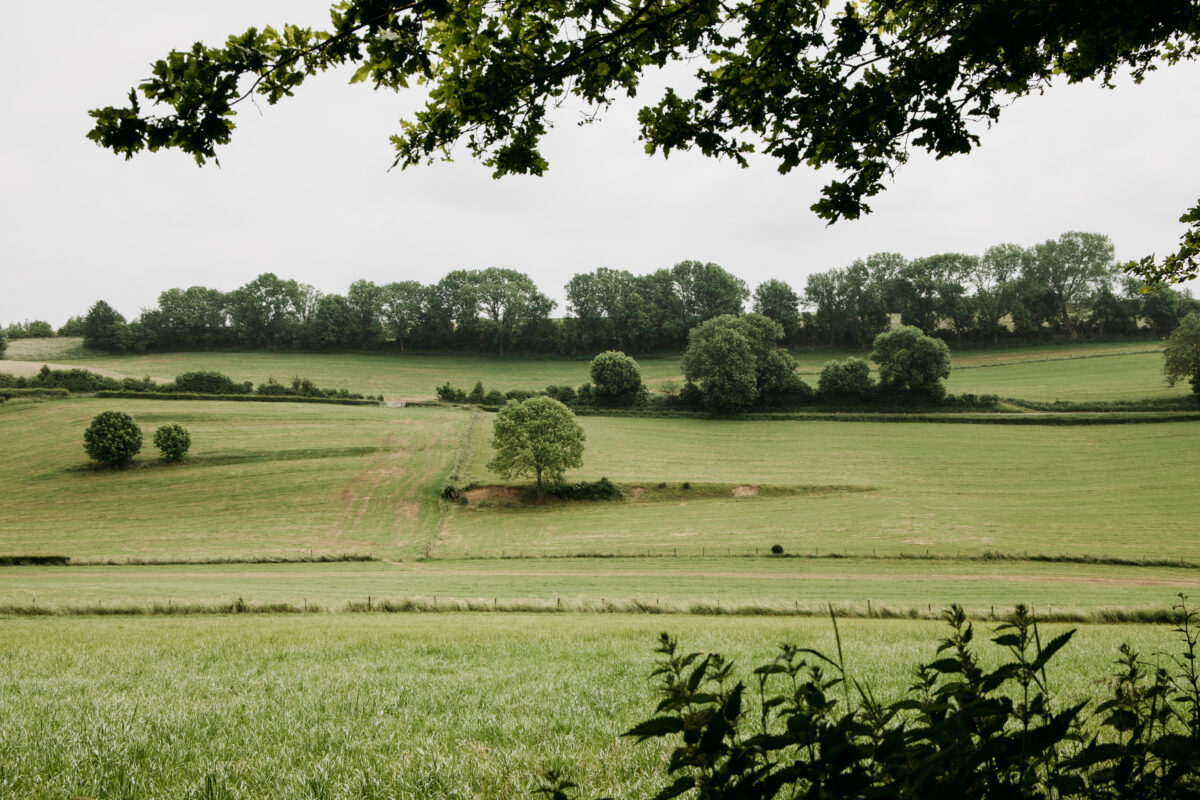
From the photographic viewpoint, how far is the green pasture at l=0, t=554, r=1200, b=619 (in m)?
22.4

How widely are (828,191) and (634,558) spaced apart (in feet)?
120

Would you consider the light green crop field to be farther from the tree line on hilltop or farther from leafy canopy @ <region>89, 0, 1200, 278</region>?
leafy canopy @ <region>89, 0, 1200, 278</region>

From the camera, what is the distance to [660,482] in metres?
57.0

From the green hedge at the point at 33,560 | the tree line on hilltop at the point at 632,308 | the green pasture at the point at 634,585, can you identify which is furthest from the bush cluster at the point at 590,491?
the tree line on hilltop at the point at 632,308

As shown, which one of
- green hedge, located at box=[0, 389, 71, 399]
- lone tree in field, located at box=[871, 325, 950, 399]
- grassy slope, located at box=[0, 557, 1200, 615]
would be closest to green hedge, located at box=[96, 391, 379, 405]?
green hedge, located at box=[0, 389, 71, 399]

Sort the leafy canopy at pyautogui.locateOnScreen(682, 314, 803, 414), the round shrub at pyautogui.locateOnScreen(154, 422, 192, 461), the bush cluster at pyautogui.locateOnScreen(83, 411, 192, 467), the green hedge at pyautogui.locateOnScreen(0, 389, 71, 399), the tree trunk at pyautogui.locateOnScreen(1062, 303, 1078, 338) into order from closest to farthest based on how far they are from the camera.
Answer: the bush cluster at pyautogui.locateOnScreen(83, 411, 192, 467) < the round shrub at pyautogui.locateOnScreen(154, 422, 192, 461) < the green hedge at pyautogui.locateOnScreen(0, 389, 71, 399) < the leafy canopy at pyautogui.locateOnScreen(682, 314, 803, 414) < the tree trunk at pyautogui.locateOnScreen(1062, 303, 1078, 338)

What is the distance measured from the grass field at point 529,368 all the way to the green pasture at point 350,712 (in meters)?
87.6

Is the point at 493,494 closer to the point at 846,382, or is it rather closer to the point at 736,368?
the point at 736,368

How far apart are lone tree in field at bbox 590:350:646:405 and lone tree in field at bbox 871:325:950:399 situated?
3349 centimetres

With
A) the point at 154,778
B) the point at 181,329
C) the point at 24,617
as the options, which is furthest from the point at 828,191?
the point at 181,329

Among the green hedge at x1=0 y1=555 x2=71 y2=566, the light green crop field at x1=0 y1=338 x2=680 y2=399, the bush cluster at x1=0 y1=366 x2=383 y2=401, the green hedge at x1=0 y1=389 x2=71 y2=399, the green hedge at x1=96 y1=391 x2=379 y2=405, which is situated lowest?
the green hedge at x1=0 y1=555 x2=71 y2=566

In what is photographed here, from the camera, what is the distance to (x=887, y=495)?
53188 mm

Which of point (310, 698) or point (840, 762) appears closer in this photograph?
point (840, 762)

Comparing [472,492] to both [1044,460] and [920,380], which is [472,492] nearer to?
[1044,460]
